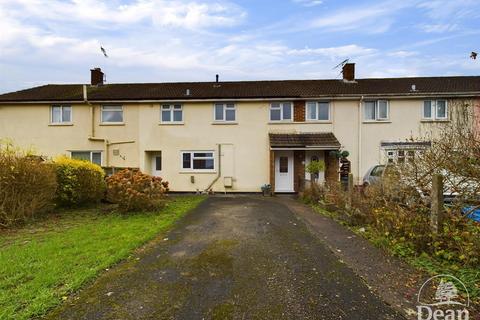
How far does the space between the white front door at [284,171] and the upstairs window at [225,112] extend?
Result: 3.21m

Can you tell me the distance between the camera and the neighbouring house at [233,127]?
51.6 ft

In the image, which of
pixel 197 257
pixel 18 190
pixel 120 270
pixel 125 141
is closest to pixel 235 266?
pixel 197 257

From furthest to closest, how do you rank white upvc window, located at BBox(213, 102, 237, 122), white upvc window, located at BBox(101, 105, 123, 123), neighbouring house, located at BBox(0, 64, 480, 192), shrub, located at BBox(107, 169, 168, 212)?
1. white upvc window, located at BBox(101, 105, 123, 123)
2. white upvc window, located at BBox(213, 102, 237, 122)
3. neighbouring house, located at BBox(0, 64, 480, 192)
4. shrub, located at BBox(107, 169, 168, 212)

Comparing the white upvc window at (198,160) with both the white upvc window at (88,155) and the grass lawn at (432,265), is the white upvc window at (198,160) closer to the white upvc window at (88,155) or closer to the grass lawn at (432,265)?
the white upvc window at (88,155)

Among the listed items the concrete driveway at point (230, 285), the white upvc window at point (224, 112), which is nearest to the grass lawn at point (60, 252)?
the concrete driveway at point (230, 285)

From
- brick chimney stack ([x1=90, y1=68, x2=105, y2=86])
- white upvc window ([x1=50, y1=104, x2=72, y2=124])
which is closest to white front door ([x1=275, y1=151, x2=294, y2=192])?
white upvc window ([x1=50, y1=104, x2=72, y2=124])

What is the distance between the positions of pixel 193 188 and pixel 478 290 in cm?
1377

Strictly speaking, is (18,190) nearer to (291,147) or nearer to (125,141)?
(125,141)

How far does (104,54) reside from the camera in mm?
19562

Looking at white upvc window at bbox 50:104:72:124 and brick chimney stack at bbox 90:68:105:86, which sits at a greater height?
brick chimney stack at bbox 90:68:105:86

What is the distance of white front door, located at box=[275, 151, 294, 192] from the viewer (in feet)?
52.1

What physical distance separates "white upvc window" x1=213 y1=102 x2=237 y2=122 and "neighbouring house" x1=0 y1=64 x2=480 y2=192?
0.06m

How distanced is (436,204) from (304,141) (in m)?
10.4

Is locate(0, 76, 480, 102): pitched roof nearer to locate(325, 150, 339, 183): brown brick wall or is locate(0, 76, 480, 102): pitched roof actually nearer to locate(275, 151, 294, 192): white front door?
locate(275, 151, 294, 192): white front door
